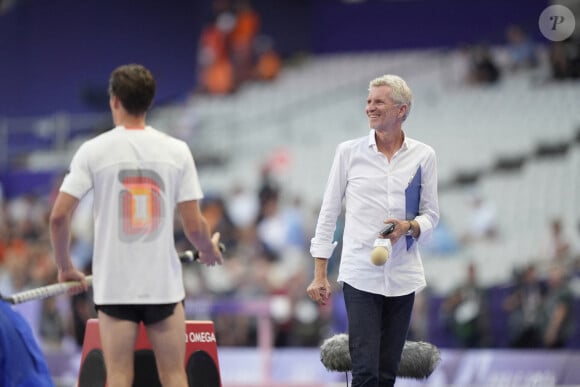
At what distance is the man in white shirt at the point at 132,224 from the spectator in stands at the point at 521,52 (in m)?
14.1

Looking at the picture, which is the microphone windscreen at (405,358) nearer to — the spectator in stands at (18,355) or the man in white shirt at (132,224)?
the man in white shirt at (132,224)

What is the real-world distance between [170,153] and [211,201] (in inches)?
474

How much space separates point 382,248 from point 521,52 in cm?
1398

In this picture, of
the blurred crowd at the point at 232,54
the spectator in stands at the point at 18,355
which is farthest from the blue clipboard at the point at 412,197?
the blurred crowd at the point at 232,54

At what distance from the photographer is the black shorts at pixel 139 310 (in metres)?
5.53

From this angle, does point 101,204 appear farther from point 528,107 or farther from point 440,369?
point 528,107

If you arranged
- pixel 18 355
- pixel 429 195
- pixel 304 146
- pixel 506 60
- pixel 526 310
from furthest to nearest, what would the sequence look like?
pixel 304 146 < pixel 506 60 < pixel 526 310 < pixel 429 195 < pixel 18 355

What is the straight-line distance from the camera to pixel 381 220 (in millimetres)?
6129

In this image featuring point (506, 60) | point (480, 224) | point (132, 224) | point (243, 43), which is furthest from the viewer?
point (243, 43)

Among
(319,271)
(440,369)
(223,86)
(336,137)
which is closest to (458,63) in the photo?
(336,137)

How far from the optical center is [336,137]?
20.2 m

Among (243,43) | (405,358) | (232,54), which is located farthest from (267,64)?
(405,358)

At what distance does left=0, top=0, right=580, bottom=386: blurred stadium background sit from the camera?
12.9m

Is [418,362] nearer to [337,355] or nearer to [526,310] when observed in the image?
[337,355]
